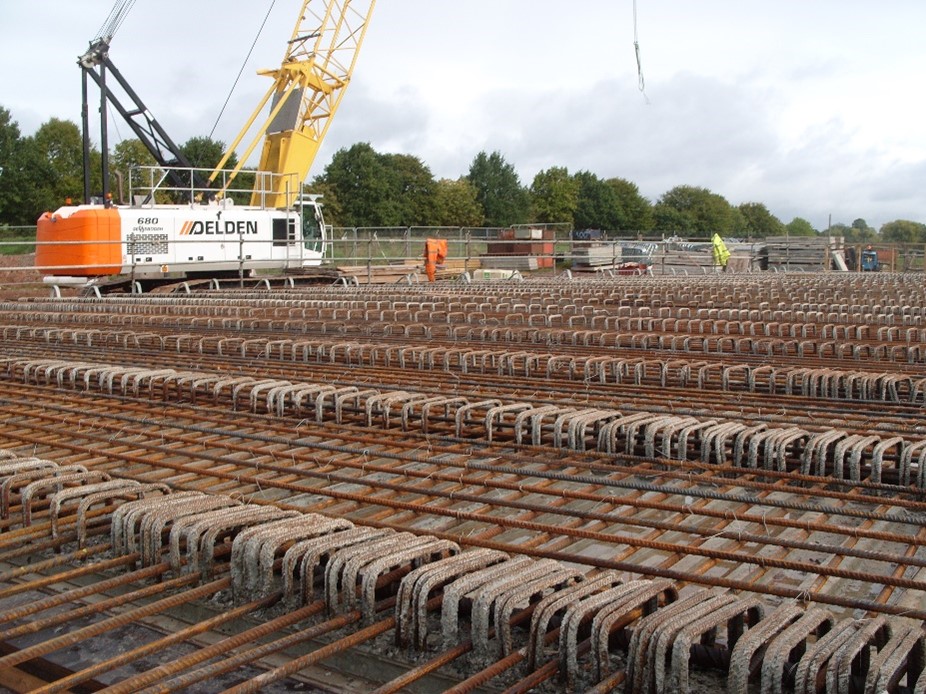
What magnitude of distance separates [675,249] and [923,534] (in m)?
32.4

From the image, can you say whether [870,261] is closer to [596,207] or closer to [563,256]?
[563,256]

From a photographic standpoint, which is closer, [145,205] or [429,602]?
[429,602]

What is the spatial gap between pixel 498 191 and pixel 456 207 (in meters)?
6.21

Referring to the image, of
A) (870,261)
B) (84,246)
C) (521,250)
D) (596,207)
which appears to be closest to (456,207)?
(596,207)

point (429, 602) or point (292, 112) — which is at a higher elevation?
point (292, 112)

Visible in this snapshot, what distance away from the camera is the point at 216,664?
2275mm

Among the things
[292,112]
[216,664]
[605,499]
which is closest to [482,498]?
[605,499]

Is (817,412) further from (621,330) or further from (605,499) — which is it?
(621,330)

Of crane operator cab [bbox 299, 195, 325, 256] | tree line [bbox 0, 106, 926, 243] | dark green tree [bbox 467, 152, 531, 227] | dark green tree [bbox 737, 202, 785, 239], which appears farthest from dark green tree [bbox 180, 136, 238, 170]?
dark green tree [bbox 737, 202, 785, 239]

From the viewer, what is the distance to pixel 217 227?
19672 millimetres

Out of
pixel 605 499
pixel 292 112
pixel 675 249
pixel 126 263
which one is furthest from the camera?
pixel 675 249

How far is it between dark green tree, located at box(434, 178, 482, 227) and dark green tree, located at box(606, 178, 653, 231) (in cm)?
1838

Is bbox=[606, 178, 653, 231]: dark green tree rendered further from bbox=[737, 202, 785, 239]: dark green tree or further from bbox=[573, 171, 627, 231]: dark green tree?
bbox=[737, 202, 785, 239]: dark green tree

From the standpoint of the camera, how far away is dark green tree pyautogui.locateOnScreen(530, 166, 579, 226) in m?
76.7
